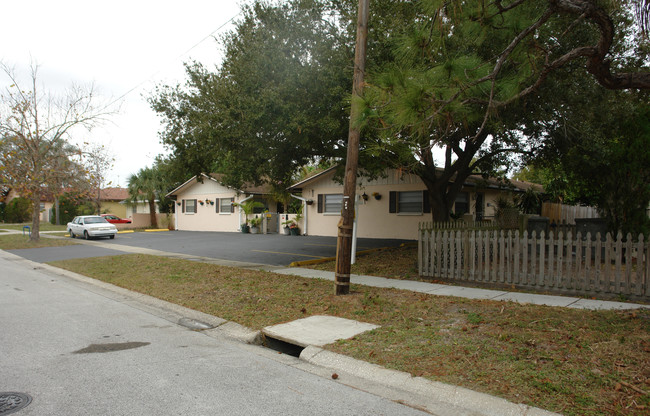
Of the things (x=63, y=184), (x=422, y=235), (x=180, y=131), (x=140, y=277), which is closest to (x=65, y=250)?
(x=63, y=184)

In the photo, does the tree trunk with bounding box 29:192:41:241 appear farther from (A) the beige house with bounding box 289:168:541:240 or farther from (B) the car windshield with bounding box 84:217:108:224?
(A) the beige house with bounding box 289:168:541:240

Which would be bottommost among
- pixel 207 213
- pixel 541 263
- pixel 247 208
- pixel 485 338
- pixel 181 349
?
pixel 181 349

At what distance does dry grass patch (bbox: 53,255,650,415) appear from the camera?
3.87 metres

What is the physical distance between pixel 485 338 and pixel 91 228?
81.9 feet

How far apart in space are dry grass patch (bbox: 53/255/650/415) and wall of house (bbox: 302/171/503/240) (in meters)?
11.3

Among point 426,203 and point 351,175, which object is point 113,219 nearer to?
point 426,203

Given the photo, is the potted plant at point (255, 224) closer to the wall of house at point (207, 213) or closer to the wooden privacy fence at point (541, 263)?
the wall of house at point (207, 213)

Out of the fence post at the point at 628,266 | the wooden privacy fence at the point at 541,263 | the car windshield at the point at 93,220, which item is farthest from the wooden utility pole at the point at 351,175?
the car windshield at the point at 93,220

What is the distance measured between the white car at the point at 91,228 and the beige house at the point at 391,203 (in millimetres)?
12038

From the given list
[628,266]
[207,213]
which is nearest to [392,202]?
[628,266]

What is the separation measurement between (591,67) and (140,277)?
1066 centimetres

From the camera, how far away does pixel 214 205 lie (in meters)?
31.9

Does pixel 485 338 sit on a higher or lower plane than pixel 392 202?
lower

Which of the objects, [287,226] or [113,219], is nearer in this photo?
[287,226]
